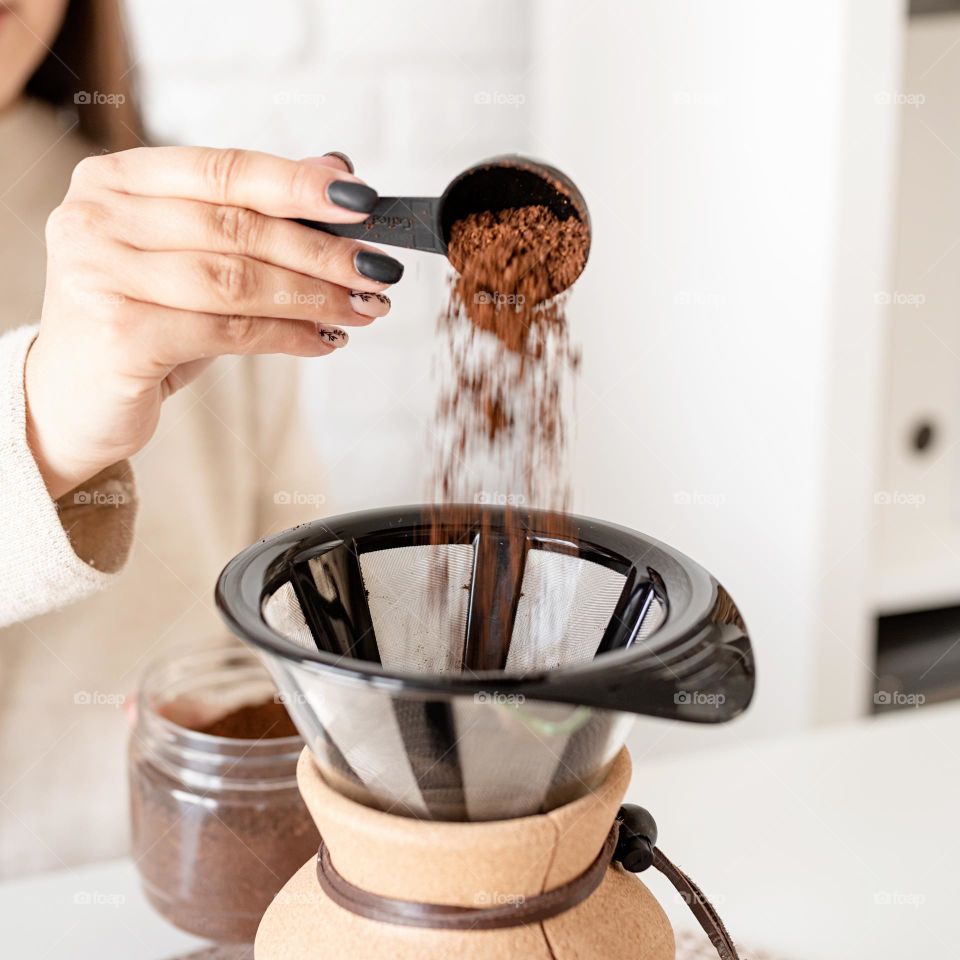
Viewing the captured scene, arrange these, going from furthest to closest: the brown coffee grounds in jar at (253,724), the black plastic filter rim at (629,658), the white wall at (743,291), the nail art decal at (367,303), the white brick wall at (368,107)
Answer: the white brick wall at (368,107) → the white wall at (743,291) → the brown coffee grounds in jar at (253,724) → the nail art decal at (367,303) → the black plastic filter rim at (629,658)

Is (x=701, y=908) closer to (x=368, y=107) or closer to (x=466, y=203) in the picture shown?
(x=466, y=203)

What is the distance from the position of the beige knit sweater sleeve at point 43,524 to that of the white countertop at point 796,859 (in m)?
0.22

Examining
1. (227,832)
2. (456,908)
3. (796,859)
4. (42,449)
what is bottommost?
(796,859)

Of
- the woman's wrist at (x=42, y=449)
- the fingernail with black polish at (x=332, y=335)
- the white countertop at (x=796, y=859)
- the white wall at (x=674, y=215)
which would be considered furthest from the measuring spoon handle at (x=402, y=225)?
the white wall at (x=674, y=215)

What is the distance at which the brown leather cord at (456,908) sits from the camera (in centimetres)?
50

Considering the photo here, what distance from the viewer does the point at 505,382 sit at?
645 millimetres

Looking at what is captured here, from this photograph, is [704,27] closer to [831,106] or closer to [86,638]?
[831,106]

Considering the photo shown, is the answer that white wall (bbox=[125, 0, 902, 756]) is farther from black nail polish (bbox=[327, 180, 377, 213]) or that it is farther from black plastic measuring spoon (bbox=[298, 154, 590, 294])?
black nail polish (bbox=[327, 180, 377, 213])

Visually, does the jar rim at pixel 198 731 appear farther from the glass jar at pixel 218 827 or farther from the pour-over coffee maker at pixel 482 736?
the pour-over coffee maker at pixel 482 736

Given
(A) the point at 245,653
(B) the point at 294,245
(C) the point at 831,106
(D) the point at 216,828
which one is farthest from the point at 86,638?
(C) the point at 831,106

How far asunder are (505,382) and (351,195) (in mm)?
137

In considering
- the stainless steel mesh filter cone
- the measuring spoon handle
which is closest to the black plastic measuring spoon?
the measuring spoon handle

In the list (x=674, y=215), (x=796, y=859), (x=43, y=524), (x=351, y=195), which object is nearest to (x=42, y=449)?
(x=43, y=524)

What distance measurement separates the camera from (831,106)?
1.26m
